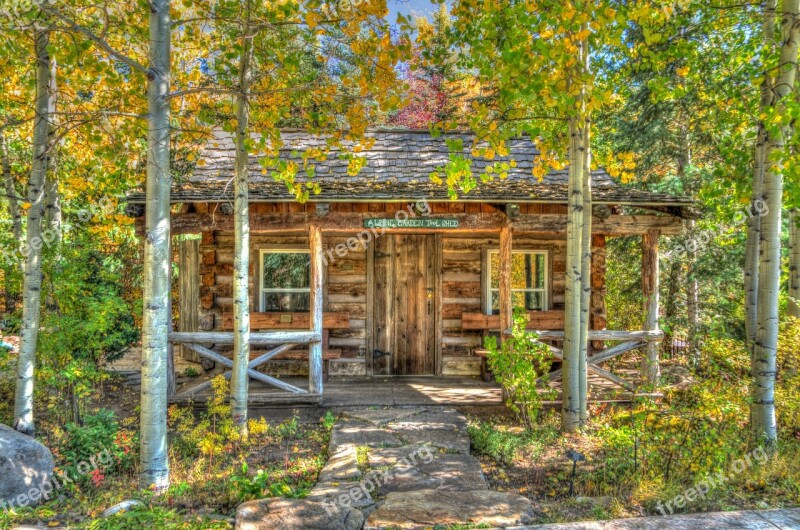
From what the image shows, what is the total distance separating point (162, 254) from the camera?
385cm

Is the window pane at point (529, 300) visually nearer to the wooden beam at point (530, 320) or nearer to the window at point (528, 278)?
the window at point (528, 278)

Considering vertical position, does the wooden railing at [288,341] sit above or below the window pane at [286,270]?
below

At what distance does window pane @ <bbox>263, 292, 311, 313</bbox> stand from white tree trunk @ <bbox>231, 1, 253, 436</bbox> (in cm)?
309

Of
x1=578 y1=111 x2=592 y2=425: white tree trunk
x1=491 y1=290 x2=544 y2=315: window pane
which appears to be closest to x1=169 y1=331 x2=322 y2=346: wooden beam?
x1=578 y1=111 x2=592 y2=425: white tree trunk

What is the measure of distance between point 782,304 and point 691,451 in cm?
582

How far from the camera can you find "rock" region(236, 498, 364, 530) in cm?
336

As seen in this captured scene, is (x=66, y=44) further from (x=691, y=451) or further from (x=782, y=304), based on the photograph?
(x=782, y=304)

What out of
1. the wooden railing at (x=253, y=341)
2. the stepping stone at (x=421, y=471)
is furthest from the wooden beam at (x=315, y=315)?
the stepping stone at (x=421, y=471)

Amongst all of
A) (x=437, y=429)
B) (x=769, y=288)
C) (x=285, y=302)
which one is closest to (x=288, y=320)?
(x=285, y=302)

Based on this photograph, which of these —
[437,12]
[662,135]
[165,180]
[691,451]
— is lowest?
[691,451]

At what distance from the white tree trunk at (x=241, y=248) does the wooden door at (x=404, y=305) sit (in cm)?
349

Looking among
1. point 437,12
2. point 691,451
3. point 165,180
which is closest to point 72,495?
point 165,180

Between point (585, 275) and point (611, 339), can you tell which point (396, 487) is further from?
point (611, 339)

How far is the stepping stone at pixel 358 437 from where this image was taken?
5.25m
